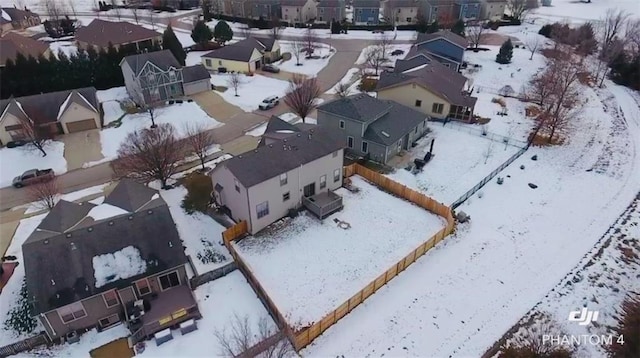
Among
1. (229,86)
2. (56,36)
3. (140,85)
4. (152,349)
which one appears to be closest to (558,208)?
(152,349)

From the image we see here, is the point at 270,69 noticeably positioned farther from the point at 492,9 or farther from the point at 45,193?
the point at 492,9

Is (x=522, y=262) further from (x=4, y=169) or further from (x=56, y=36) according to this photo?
(x=56, y=36)

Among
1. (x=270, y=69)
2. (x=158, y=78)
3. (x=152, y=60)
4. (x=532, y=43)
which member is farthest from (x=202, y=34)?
(x=532, y=43)

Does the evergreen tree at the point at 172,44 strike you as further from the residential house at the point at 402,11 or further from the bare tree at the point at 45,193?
the residential house at the point at 402,11

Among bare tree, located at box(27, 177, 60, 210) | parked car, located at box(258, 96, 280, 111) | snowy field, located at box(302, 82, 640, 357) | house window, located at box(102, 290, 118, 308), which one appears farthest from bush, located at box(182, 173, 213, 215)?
parked car, located at box(258, 96, 280, 111)

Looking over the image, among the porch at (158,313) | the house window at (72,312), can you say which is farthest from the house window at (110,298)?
the house window at (72,312)

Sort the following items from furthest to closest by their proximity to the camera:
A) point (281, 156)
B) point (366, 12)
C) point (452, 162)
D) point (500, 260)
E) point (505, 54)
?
point (366, 12) → point (505, 54) → point (452, 162) → point (281, 156) → point (500, 260)
